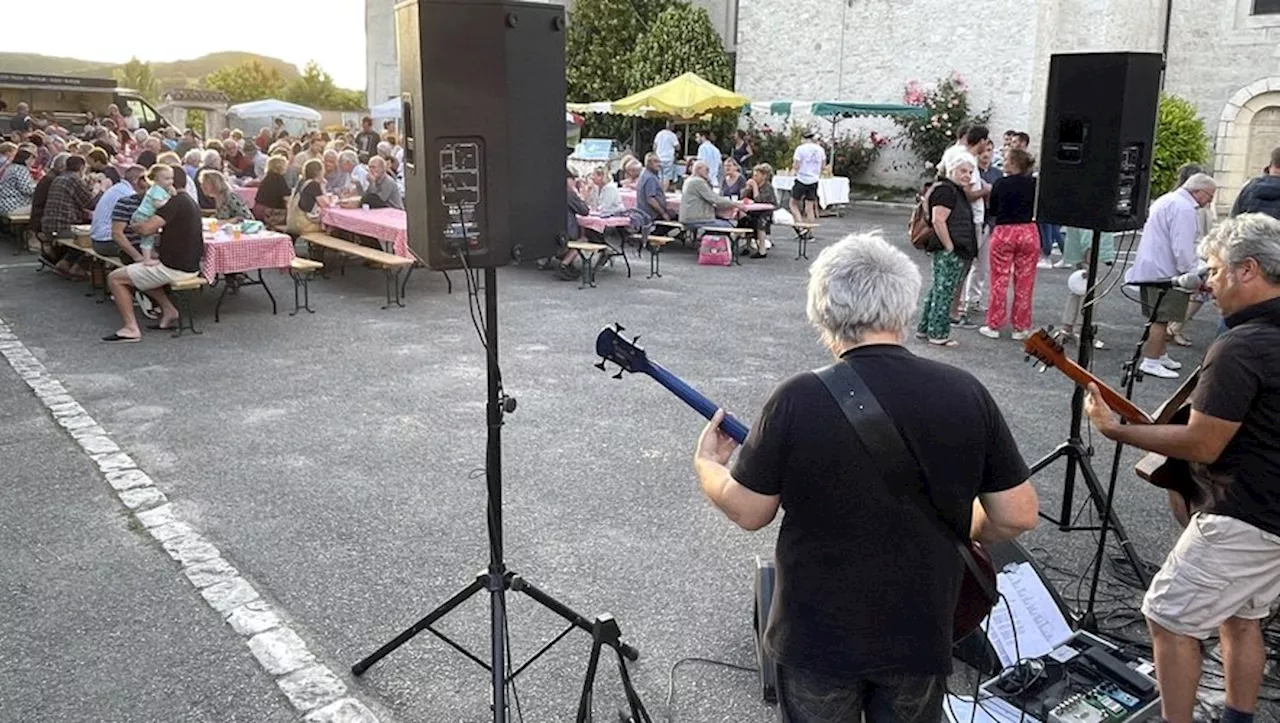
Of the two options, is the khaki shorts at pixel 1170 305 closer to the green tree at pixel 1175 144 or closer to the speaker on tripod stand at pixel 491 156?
the speaker on tripod stand at pixel 491 156

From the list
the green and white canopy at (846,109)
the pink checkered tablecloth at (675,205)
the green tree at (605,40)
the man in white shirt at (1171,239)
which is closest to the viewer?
the man in white shirt at (1171,239)

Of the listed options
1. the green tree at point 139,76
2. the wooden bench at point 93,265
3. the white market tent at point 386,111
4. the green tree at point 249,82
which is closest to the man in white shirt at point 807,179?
the wooden bench at point 93,265

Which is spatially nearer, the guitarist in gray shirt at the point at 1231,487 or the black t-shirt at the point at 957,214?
the guitarist in gray shirt at the point at 1231,487

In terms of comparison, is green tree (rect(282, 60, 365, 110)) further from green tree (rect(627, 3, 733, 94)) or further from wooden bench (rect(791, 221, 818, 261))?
wooden bench (rect(791, 221, 818, 261))

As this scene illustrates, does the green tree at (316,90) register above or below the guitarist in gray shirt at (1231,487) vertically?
above

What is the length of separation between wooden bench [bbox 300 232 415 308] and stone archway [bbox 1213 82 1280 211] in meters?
15.0

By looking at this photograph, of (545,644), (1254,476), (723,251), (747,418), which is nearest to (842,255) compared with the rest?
(1254,476)

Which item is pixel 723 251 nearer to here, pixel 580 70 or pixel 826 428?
pixel 826 428

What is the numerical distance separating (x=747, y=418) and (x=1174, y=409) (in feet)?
11.1

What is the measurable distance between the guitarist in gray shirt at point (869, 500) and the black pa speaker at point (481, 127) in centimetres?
126

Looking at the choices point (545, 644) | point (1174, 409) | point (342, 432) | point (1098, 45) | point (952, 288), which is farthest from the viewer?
point (1098, 45)

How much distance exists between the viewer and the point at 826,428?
6.34 feet

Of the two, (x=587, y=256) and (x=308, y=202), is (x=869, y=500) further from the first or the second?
(x=308, y=202)

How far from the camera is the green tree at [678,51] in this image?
24297 mm
